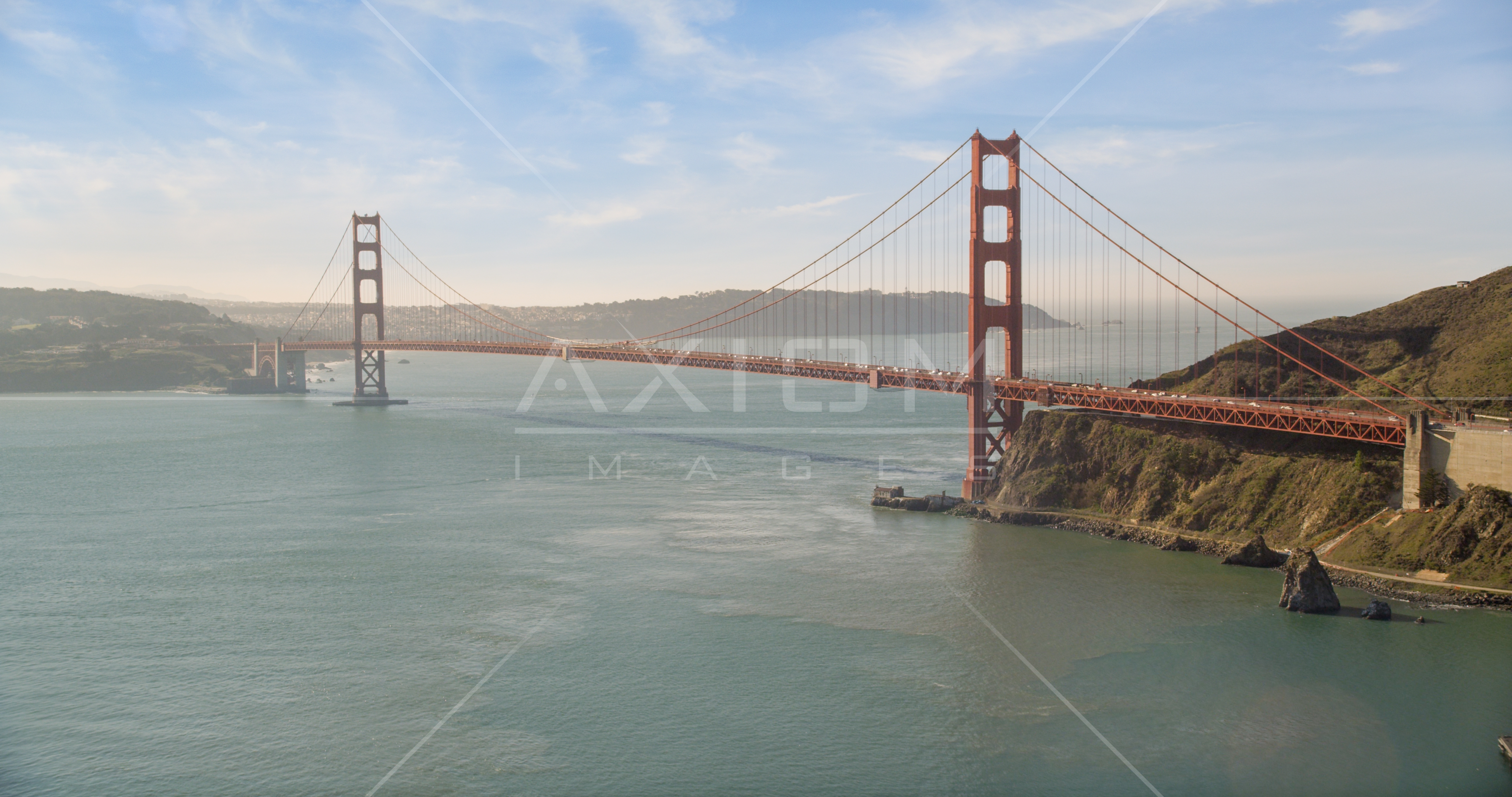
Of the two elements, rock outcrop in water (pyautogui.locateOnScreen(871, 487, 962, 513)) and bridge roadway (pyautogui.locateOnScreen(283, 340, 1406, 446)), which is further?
rock outcrop in water (pyautogui.locateOnScreen(871, 487, 962, 513))

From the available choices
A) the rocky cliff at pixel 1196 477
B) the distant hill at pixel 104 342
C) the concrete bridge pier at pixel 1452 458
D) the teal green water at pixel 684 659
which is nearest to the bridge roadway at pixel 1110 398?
the rocky cliff at pixel 1196 477

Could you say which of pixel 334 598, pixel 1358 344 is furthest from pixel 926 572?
pixel 1358 344

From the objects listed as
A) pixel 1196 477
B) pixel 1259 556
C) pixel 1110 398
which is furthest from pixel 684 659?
pixel 1110 398

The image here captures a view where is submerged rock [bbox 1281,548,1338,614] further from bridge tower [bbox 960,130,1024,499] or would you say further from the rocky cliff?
bridge tower [bbox 960,130,1024,499]

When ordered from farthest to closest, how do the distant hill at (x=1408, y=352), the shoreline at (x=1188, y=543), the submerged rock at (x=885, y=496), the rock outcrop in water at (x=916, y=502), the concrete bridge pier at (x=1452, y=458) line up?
the submerged rock at (x=885, y=496)
the rock outcrop in water at (x=916, y=502)
the distant hill at (x=1408, y=352)
the concrete bridge pier at (x=1452, y=458)
the shoreline at (x=1188, y=543)

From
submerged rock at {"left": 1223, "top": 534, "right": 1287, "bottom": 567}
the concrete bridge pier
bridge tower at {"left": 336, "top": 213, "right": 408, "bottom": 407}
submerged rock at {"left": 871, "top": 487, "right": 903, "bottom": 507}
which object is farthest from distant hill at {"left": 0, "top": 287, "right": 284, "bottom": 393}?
the concrete bridge pier

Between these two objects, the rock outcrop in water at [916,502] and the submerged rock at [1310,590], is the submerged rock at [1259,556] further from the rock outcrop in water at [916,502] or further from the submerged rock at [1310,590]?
the rock outcrop in water at [916,502]
